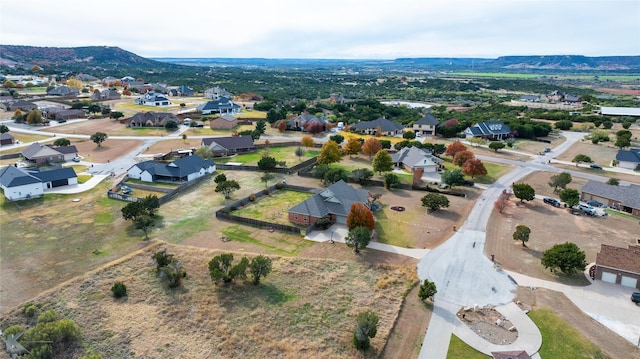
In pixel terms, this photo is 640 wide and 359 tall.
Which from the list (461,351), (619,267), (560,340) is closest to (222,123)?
(461,351)

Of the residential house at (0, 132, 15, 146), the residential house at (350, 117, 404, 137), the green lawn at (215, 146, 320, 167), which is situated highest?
the residential house at (350, 117, 404, 137)

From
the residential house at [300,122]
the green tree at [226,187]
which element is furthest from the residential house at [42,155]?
the residential house at [300,122]

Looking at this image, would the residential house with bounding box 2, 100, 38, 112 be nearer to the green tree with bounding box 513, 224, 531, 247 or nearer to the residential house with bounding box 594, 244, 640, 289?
the green tree with bounding box 513, 224, 531, 247

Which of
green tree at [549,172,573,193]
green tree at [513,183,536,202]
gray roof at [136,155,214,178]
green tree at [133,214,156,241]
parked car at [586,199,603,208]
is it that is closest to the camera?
green tree at [133,214,156,241]

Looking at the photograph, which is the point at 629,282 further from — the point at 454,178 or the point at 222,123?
the point at 222,123

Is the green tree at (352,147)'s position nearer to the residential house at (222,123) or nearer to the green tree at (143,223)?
the residential house at (222,123)

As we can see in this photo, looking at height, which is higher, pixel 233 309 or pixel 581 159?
pixel 581 159

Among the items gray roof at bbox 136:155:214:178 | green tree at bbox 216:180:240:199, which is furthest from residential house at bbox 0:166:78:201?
green tree at bbox 216:180:240:199
